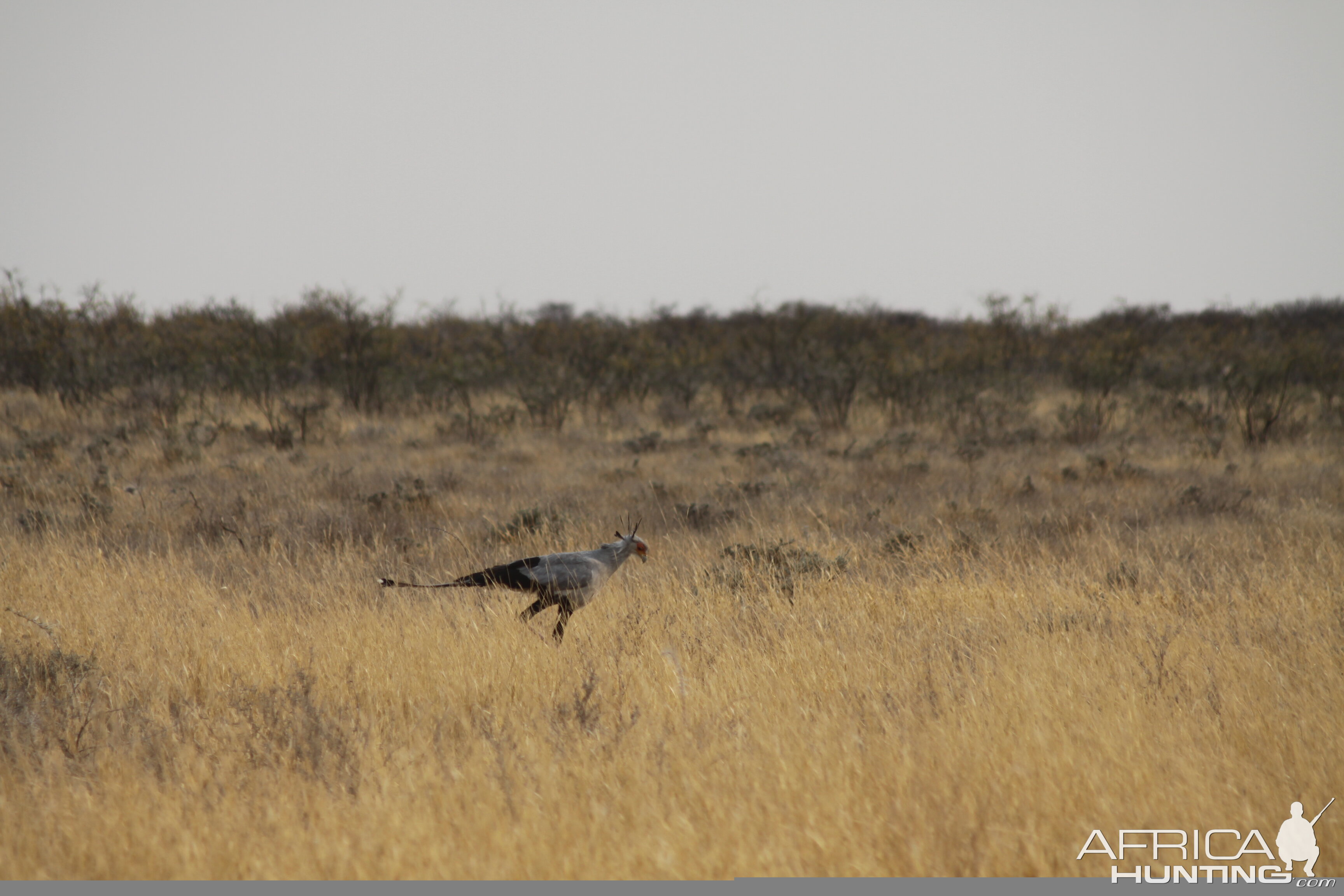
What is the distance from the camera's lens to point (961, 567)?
5.47 meters

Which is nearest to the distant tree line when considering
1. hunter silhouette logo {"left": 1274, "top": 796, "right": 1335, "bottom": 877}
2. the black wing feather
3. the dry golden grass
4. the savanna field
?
the savanna field

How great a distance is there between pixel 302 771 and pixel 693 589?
2890mm

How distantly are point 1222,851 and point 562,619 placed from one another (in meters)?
2.93

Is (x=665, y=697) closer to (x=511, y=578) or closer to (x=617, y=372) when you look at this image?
(x=511, y=578)

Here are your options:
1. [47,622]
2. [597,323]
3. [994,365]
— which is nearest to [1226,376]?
[994,365]

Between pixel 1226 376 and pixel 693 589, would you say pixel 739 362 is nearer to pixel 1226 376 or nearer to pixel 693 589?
pixel 1226 376

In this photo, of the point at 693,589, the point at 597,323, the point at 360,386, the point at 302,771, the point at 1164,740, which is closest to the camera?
the point at 302,771

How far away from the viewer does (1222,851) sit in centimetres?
234

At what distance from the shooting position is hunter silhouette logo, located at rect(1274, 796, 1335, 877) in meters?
2.22

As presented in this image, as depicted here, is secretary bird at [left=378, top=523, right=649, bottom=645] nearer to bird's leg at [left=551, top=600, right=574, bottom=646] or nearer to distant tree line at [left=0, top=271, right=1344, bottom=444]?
bird's leg at [left=551, top=600, right=574, bottom=646]

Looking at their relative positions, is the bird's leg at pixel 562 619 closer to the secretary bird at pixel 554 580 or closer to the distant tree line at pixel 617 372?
the secretary bird at pixel 554 580

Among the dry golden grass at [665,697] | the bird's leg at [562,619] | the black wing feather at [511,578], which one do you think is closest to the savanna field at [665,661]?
the dry golden grass at [665,697]

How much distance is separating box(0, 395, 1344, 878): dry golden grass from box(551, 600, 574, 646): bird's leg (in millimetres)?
58

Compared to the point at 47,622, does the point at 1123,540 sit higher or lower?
lower
